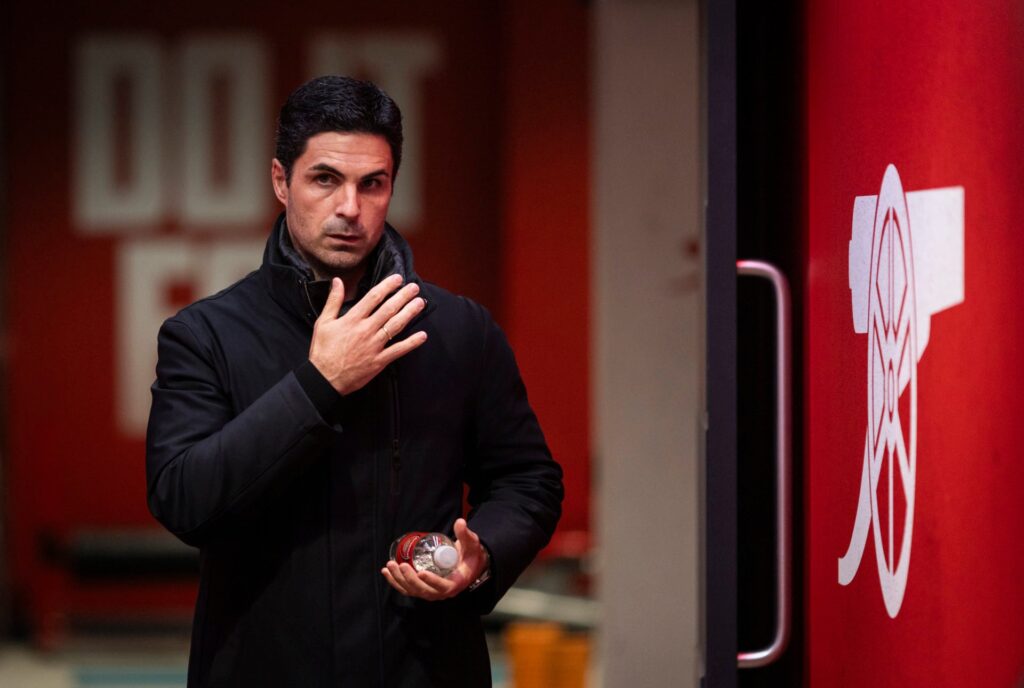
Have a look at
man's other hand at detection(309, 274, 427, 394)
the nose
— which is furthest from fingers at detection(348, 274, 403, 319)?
the nose

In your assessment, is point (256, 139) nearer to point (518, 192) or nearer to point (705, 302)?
point (518, 192)

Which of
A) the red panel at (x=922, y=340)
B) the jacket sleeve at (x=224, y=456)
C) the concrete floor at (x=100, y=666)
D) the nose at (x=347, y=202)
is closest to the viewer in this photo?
the red panel at (x=922, y=340)

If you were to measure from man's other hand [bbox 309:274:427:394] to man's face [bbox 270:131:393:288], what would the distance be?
0.07 meters

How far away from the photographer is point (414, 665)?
176cm

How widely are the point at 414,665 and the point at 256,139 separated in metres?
5.35

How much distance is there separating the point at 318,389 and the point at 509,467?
0.35 metres

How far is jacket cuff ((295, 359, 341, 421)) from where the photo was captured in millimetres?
1646

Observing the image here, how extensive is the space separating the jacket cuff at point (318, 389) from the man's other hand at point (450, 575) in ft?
0.68

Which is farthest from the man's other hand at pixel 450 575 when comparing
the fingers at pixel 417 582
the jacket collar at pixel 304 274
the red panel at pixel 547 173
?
the red panel at pixel 547 173

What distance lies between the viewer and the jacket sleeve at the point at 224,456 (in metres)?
1.61

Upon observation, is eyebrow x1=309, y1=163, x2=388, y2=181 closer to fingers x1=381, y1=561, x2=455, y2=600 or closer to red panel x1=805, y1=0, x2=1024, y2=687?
fingers x1=381, y1=561, x2=455, y2=600

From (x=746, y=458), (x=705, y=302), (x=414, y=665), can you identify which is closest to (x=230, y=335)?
(x=414, y=665)

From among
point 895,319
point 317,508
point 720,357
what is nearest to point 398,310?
point 317,508

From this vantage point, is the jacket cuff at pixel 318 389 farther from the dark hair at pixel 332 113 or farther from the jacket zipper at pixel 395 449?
the dark hair at pixel 332 113
